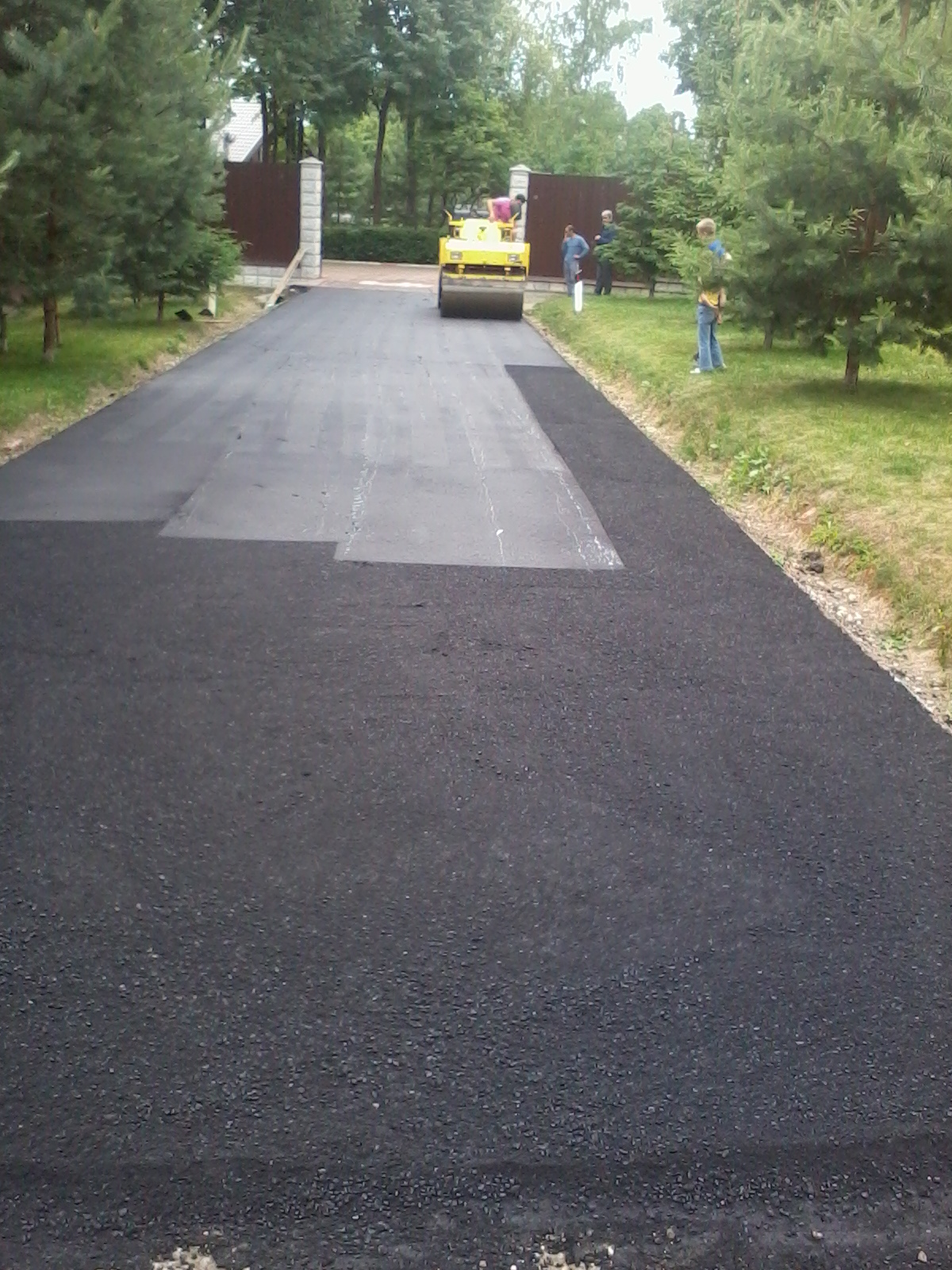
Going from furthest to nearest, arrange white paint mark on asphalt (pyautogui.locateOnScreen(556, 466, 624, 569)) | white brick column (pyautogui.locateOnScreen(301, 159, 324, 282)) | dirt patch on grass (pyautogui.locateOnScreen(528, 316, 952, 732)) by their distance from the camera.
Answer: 1. white brick column (pyautogui.locateOnScreen(301, 159, 324, 282))
2. white paint mark on asphalt (pyautogui.locateOnScreen(556, 466, 624, 569))
3. dirt patch on grass (pyautogui.locateOnScreen(528, 316, 952, 732))

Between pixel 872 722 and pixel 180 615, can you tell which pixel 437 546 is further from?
pixel 872 722

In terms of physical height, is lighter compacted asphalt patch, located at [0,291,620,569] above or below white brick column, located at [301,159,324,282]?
below

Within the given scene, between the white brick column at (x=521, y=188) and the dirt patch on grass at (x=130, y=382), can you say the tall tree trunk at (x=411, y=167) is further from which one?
the dirt patch on grass at (x=130, y=382)

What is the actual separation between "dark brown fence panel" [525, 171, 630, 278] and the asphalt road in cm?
3059

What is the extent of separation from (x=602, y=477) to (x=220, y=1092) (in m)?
8.28

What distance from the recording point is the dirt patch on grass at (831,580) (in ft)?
22.0

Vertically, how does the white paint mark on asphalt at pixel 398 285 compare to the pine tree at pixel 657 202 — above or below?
below

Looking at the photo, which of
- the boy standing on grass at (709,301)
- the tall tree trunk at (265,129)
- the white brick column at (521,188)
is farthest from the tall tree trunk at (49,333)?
the tall tree trunk at (265,129)

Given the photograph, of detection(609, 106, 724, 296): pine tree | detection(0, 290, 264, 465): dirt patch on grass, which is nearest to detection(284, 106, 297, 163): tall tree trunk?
detection(609, 106, 724, 296): pine tree

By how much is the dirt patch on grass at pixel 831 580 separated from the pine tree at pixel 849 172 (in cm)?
243

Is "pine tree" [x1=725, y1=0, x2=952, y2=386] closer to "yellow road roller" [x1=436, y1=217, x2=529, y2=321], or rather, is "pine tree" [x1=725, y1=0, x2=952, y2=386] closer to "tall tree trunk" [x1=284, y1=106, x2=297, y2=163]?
"yellow road roller" [x1=436, y1=217, x2=529, y2=321]

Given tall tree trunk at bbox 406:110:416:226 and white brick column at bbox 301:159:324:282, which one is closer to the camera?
white brick column at bbox 301:159:324:282

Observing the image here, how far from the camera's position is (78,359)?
16375 millimetres

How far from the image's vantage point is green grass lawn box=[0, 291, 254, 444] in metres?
12.9
